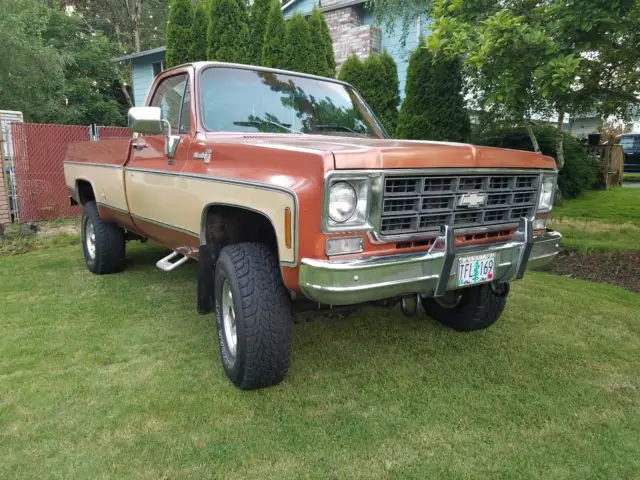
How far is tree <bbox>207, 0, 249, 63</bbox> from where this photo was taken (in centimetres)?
1007

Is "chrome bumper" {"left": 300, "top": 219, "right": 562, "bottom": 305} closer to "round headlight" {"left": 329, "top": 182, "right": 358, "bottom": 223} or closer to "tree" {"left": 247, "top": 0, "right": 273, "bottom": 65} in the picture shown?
"round headlight" {"left": 329, "top": 182, "right": 358, "bottom": 223}

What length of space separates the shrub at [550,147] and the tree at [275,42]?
4.83 m

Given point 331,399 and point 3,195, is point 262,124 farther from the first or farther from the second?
point 3,195

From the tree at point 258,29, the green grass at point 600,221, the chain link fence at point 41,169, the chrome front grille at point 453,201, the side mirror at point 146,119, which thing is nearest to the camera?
the chrome front grille at point 453,201

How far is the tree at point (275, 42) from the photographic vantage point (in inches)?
377

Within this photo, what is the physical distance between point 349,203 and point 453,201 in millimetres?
669

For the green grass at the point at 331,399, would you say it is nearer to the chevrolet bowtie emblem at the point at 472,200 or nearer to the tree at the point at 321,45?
the chevrolet bowtie emblem at the point at 472,200

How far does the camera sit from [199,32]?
424 inches

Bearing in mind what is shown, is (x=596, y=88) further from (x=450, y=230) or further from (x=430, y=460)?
(x=430, y=460)

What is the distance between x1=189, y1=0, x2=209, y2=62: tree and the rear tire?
238 inches

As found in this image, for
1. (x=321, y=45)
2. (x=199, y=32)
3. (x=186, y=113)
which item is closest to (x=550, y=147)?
(x=321, y=45)

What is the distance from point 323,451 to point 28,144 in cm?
869

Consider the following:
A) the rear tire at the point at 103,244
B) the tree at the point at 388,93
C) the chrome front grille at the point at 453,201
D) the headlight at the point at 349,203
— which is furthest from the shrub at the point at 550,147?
the headlight at the point at 349,203

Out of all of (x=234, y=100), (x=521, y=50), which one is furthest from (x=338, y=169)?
(x=521, y=50)
